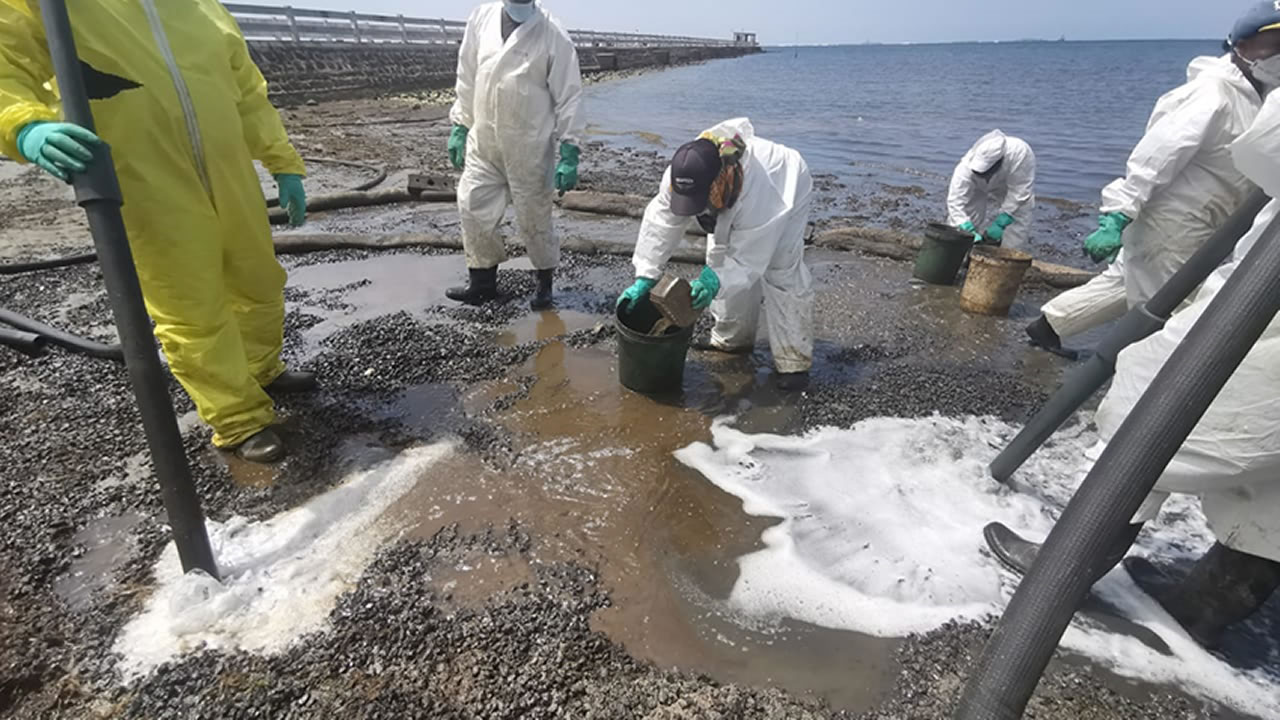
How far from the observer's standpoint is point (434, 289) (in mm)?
5344

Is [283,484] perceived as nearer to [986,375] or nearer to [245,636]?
[245,636]

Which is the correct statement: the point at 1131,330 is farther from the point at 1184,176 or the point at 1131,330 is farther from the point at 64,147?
→ the point at 64,147

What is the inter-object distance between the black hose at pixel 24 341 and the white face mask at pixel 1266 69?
22.8 feet

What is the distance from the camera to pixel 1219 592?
7.28 feet

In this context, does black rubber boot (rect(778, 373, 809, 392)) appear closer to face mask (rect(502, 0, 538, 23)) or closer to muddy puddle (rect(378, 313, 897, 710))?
muddy puddle (rect(378, 313, 897, 710))

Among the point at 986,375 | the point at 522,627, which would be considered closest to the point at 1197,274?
the point at 986,375

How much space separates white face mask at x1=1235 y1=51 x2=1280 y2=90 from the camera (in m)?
3.18

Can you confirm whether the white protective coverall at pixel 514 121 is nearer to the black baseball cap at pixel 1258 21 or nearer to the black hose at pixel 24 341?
the black hose at pixel 24 341

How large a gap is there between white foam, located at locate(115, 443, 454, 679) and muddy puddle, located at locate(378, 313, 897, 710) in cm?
21

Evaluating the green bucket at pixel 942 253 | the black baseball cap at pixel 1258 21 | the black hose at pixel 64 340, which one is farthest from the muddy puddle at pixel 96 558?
the green bucket at pixel 942 253

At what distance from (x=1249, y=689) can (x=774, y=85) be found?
44.2 meters

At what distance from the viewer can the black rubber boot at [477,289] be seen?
507cm

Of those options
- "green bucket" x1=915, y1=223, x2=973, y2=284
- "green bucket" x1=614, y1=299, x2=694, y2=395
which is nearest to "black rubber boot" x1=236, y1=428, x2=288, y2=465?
"green bucket" x1=614, y1=299, x2=694, y2=395

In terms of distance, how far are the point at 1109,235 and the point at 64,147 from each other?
186 inches
